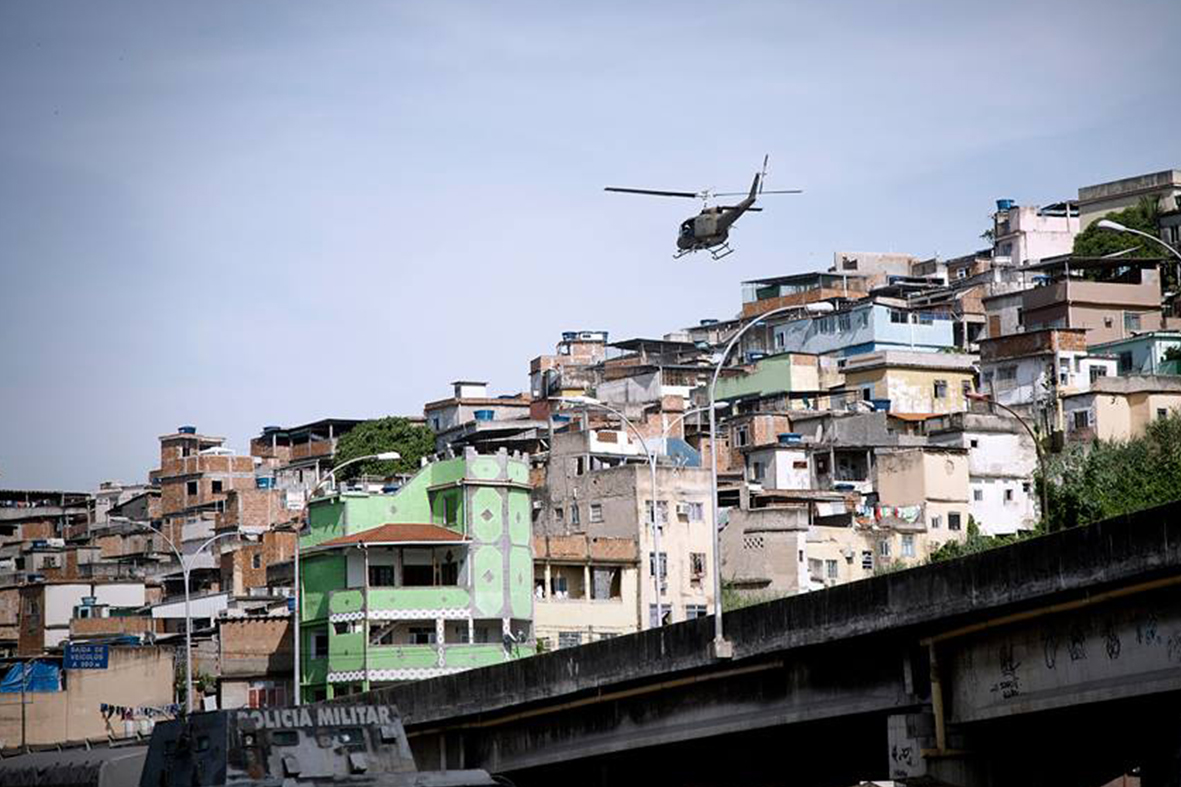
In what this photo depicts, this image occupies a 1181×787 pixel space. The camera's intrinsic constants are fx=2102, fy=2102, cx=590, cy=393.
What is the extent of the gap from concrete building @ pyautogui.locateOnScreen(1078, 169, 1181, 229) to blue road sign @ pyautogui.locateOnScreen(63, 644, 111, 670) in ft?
316

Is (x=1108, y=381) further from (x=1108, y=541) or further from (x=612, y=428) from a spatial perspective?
(x=1108, y=541)

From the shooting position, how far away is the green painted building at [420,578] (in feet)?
268

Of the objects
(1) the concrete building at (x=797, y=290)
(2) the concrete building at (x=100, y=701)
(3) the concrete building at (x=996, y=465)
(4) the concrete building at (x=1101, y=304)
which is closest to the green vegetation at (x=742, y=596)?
(3) the concrete building at (x=996, y=465)

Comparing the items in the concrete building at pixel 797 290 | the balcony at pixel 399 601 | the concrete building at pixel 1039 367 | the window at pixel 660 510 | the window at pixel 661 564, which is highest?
the concrete building at pixel 797 290

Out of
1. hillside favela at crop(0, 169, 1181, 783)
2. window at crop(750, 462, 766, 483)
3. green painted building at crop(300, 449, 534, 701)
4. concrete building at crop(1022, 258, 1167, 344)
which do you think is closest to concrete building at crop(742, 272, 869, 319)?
hillside favela at crop(0, 169, 1181, 783)

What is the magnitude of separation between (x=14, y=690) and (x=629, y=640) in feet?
171

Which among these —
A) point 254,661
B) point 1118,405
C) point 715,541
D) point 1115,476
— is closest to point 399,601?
point 254,661

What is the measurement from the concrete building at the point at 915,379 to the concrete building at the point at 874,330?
24.2ft

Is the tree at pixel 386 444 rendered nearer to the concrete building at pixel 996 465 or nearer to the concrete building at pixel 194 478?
the concrete building at pixel 194 478

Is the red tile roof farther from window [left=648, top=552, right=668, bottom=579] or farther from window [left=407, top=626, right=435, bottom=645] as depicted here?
window [left=648, top=552, right=668, bottom=579]

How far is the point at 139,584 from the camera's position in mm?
116875

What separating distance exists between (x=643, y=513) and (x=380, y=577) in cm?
1657

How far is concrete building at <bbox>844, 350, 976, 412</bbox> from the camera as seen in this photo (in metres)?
127

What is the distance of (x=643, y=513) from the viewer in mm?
96688
